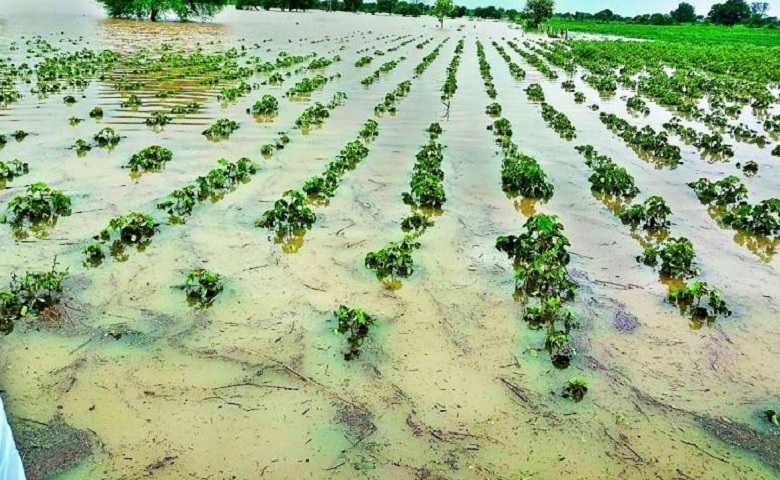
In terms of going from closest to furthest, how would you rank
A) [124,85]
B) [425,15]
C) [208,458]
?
[208,458], [124,85], [425,15]

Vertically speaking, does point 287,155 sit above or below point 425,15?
below

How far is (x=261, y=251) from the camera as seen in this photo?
8.50 metres

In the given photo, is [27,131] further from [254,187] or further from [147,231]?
[147,231]

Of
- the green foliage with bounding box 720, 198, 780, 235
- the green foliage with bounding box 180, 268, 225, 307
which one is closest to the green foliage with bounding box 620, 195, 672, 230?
the green foliage with bounding box 720, 198, 780, 235

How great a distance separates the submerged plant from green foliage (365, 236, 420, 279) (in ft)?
4.41

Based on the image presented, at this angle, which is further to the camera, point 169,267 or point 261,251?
point 261,251

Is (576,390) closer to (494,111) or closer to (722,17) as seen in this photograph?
(494,111)

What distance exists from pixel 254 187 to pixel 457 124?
8377mm

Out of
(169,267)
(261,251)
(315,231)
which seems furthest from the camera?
(315,231)

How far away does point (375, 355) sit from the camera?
616 centimetres

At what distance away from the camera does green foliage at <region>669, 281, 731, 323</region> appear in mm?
7086

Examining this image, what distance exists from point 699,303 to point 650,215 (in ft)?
9.52

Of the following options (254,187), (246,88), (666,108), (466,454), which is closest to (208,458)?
(466,454)

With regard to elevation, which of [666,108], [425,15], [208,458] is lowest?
[208,458]
